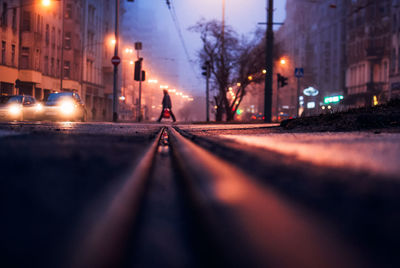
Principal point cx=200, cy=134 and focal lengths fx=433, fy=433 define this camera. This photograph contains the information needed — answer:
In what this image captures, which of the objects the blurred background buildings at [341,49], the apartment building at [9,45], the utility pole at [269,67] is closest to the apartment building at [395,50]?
the blurred background buildings at [341,49]

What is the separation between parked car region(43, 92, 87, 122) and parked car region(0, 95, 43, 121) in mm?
598

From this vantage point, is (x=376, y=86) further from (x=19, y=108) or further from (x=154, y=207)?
(x=154, y=207)

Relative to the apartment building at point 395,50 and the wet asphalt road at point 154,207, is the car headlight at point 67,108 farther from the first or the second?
the apartment building at point 395,50

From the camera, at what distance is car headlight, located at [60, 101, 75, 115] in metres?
17.8

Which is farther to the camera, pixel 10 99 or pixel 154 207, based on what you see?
pixel 10 99

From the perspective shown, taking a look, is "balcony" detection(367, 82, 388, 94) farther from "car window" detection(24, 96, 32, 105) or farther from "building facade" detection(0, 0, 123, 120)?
"car window" detection(24, 96, 32, 105)

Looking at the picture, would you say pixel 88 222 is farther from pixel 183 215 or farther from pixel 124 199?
pixel 183 215

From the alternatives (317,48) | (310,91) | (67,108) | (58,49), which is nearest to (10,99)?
(67,108)

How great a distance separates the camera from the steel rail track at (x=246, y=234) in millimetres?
517

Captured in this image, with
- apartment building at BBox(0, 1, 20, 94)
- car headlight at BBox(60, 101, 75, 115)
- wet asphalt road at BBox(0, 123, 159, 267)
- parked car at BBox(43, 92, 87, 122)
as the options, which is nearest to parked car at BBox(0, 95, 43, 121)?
parked car at BBox(43, 92, 87, 122)

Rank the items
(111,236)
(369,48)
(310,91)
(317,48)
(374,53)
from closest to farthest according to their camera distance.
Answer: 1. (111,236)
2. (374,53)
3. (369,48)
4. (310,91)
5. (317,48)

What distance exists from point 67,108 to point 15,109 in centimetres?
248

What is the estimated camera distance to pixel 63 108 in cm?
1777

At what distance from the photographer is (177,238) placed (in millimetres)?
705
